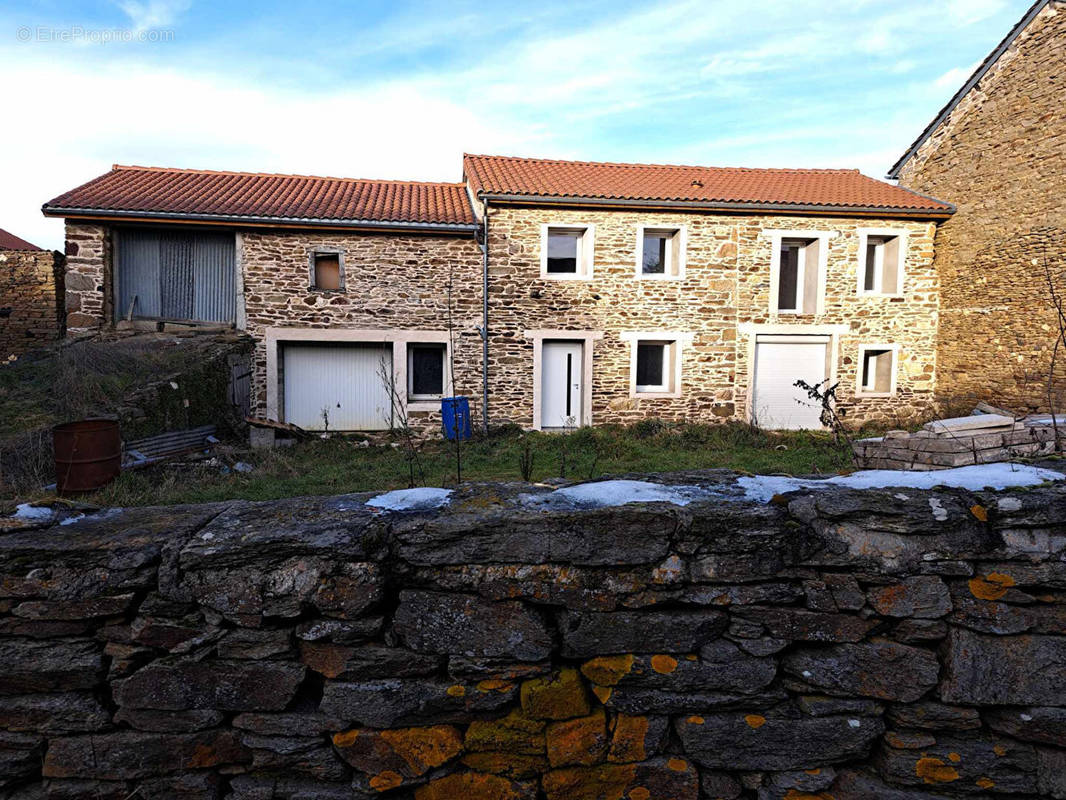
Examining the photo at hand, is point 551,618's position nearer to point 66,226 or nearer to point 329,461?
point 329,461

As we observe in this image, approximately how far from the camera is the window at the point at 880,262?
12.6 m

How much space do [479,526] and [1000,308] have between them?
13.7 m

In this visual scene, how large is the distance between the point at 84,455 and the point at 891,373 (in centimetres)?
1483

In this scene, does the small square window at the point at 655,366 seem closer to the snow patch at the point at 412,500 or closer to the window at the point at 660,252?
the window at the point at 660,252

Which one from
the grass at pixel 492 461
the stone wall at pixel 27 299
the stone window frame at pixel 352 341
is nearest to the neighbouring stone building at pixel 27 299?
the stone wall at pixel 27 299

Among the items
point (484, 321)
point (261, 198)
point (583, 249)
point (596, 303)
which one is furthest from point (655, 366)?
point (261, 198)

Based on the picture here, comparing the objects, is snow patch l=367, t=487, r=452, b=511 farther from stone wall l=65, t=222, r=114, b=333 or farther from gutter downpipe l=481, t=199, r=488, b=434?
stone wall l=65, t=222, r=114, b=333

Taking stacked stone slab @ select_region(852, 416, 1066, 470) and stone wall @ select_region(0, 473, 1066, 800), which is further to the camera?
stacked stone slab @ select_region(852, 416, 1066, 470)

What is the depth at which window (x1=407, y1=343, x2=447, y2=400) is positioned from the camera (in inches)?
468

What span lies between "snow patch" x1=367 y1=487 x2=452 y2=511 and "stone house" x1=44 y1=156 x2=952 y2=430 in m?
8.68

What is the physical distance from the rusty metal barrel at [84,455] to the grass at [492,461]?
0.71 ft

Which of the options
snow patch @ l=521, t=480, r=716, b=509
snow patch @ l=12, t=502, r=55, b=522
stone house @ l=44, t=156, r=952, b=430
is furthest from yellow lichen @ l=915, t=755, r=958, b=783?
stone house @ l=44, t=156, r=952, b=430

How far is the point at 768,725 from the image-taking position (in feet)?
6.36

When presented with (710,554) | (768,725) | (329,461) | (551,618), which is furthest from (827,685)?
(329,461)
